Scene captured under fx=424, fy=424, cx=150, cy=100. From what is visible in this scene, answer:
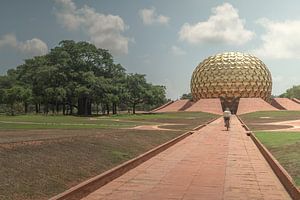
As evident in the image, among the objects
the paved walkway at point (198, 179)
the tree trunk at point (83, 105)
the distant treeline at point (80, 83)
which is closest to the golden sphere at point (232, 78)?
the distant treeline at point (80, 83)

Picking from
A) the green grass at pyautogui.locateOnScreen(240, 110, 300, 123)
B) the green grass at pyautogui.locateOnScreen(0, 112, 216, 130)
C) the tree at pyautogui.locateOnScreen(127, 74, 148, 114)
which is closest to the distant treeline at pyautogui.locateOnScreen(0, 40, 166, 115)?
the tree at pyautogui.locateOnScreen(127, 74, 148, 114)

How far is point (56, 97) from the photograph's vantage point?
61469 millimetres

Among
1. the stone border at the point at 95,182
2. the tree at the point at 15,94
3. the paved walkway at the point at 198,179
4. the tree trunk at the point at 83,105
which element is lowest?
the paved walkway at the point at 198,179

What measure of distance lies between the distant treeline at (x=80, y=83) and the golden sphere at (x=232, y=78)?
1266 centimetres

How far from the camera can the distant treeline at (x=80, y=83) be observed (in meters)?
63.1

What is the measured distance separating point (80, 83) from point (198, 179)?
2199 inches

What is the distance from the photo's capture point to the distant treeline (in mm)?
63062

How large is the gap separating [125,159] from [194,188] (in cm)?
421

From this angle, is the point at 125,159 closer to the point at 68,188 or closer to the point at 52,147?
A: the point at 52,147

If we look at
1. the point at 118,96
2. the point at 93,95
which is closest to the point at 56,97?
the point at 93,95

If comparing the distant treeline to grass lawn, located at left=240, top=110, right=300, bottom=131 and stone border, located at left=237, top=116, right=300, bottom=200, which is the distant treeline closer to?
grass lawn, located at left=240, top=110, right=300, bottom=131

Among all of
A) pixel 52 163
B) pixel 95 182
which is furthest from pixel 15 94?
pixel 95 182

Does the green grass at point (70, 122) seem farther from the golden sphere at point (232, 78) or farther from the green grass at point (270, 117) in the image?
the golden sphere at point (232, 78)

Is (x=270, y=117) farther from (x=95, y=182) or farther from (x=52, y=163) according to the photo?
(x=95, y=182)
